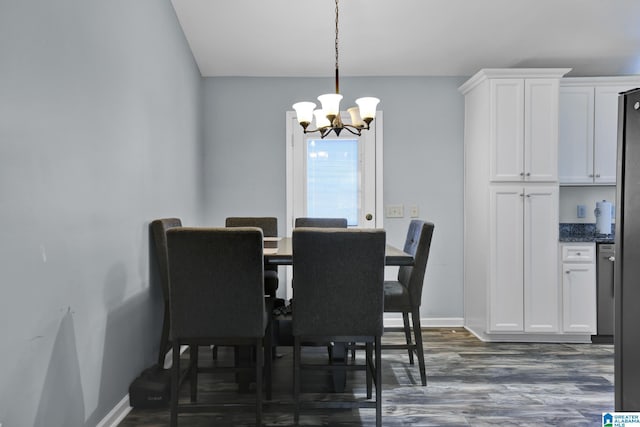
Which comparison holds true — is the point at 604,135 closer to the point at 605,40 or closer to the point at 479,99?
the point at 605,40

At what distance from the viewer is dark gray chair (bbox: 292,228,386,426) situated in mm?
1880

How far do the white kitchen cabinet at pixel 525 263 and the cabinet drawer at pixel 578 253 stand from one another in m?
0.09

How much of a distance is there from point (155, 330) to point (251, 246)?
1300 mm

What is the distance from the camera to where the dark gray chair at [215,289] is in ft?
Result: 5.93

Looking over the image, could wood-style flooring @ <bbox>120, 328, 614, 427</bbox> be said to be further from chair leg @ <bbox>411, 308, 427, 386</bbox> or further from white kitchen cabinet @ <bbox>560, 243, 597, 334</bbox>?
white kitchen cabinet @ <bbox>560, 243, 597, 334</bbox>

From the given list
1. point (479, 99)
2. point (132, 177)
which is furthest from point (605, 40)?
point (132, 177)

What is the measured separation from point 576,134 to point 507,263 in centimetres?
132

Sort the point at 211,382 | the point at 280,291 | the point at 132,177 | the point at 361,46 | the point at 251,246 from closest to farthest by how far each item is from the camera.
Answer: the point at 251,246 < the point at 132,177 < the point at 211,382 < the point at 361,46 < the point at 280,291

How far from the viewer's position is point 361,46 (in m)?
3.52

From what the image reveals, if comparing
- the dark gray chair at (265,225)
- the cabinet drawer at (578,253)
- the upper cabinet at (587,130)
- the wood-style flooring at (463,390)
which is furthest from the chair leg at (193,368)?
the upper cabinet at (587,130)

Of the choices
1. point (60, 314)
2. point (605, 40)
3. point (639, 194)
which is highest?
point (605, 40)

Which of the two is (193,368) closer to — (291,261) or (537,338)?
(291,261)

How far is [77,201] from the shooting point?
1701 mm

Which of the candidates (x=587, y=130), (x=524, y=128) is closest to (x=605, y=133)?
(x=587, y=130)
